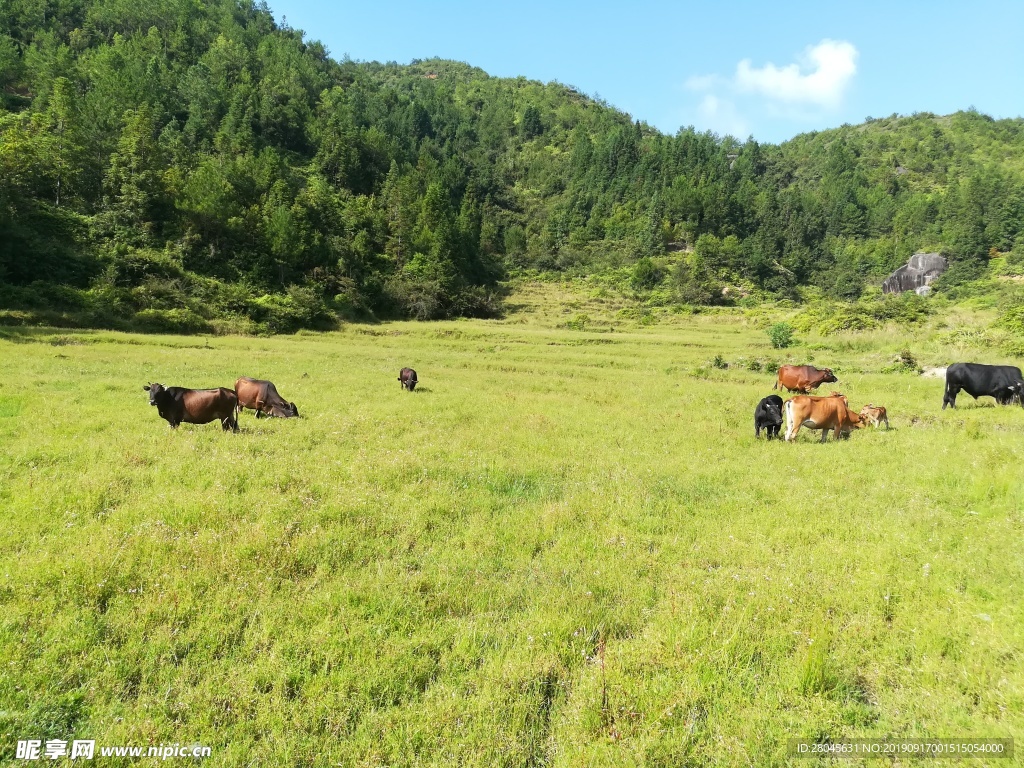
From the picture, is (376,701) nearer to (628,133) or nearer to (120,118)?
(120,118)

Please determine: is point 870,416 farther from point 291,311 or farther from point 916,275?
point 916,275

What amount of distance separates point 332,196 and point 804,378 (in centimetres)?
8781

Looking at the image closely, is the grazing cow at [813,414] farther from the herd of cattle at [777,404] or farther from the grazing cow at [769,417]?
the grazing cow at [769,417]

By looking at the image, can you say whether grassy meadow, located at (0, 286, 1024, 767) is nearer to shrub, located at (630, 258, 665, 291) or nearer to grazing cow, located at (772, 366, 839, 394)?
grazing cow, located at (772, 366, 839, 394)

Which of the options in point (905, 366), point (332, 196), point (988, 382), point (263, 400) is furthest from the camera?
point (332, 196)

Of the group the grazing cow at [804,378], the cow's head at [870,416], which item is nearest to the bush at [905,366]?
the grazing cow at [804,378]

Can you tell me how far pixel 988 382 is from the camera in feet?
57.0

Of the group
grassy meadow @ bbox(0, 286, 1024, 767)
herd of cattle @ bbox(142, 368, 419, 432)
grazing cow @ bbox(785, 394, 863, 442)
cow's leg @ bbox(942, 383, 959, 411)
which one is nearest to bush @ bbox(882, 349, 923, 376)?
cow's leg @ bbox(942, 383, 959, 411)

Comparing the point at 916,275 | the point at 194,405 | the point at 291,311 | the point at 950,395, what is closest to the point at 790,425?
the point at 950,395

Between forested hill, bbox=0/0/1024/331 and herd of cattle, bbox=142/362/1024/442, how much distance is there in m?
32.9

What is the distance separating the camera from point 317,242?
216ft

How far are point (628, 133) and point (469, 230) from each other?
112m

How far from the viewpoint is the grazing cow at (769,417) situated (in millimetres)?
14320

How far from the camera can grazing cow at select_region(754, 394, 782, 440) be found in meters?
14.3
